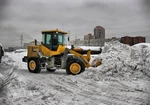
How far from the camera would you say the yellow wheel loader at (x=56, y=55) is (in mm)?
7798

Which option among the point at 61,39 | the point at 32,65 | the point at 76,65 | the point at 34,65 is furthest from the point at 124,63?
the point at 32,65

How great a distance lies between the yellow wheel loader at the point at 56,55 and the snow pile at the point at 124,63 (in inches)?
29.6

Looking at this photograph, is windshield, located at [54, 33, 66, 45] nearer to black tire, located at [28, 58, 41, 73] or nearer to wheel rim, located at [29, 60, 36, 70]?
black tire, located at [28, 58, 41, 73]

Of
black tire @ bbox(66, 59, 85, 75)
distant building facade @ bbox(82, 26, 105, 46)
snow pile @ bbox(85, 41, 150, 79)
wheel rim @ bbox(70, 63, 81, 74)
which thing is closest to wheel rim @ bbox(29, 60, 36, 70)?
black tire @ bbox(66, 59, 85, 75)

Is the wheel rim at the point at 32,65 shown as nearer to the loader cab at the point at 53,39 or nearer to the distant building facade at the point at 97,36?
the loader cab at the point at 53,39

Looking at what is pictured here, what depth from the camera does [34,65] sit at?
28.1 feet

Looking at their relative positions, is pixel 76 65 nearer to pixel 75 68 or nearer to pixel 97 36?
pixel 75 68

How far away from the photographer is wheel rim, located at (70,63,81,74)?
7.48 m

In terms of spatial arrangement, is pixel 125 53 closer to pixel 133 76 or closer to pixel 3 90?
pixel 133 76

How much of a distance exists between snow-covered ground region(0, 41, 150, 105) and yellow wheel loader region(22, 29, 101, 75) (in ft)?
2.19

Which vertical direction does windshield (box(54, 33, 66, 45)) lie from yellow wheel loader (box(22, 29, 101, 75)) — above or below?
above

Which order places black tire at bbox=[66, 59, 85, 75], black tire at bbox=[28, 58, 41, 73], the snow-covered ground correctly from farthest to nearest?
1. black tire at bbox=[28, 58, 41, 73]
2. black tire at bbox=[66, 59, 85, 75]
3. the snow-covered ground

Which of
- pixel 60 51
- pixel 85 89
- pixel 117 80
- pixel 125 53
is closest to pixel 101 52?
pixel 125 53

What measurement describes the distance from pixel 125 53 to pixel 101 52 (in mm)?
1086
